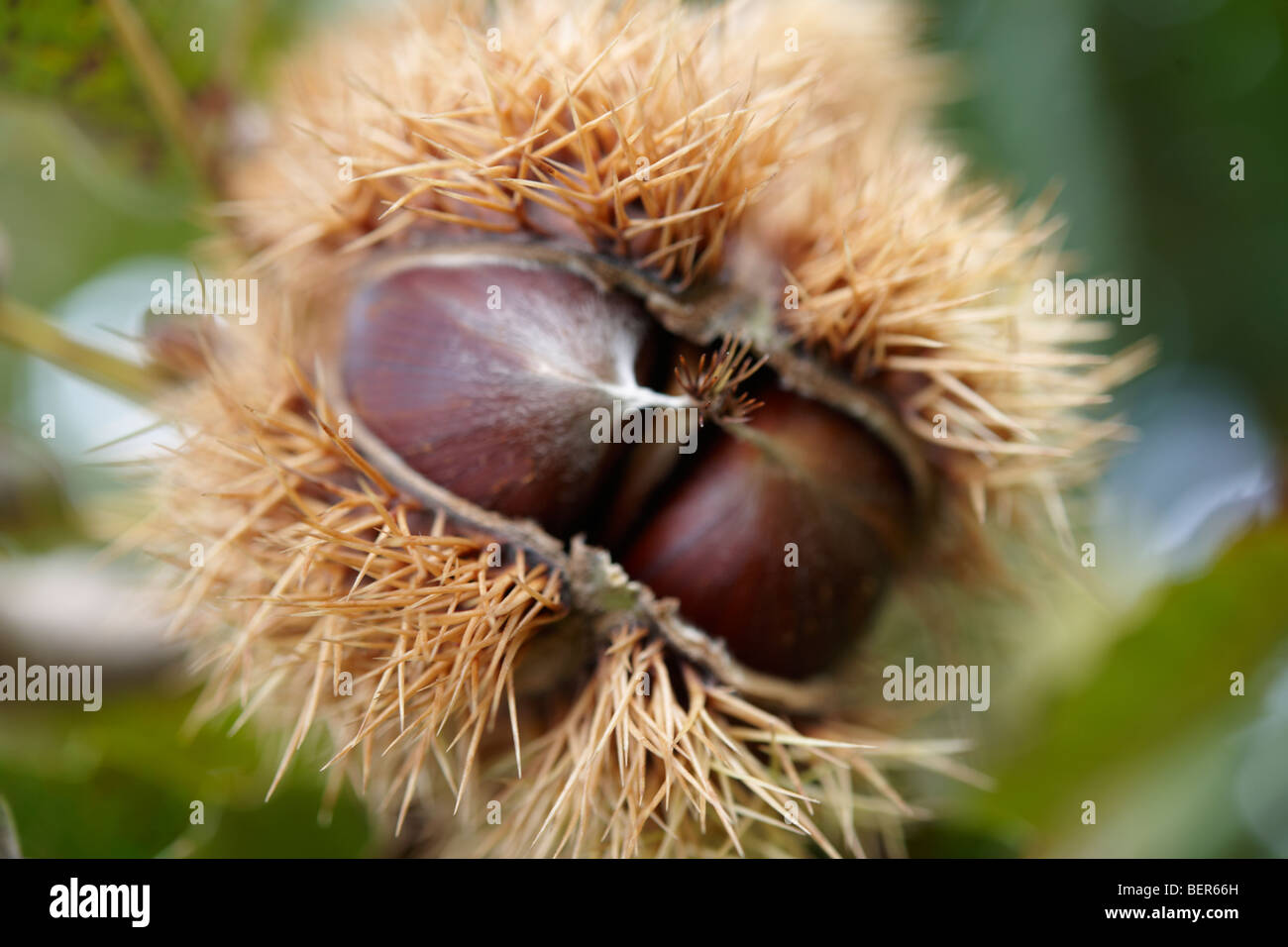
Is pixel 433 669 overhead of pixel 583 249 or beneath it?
beneath

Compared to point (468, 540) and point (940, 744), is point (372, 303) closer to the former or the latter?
point (468, 540)

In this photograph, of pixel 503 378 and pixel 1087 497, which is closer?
pixel 503 378

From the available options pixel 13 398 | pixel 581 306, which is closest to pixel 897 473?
pixel 581 306

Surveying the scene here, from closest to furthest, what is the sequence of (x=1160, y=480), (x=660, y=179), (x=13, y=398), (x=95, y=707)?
(x=660, y=179), (x=95, y=707), (x=1160, y=480), (x=13, y=398)

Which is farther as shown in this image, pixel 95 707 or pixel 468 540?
pixel 95 707

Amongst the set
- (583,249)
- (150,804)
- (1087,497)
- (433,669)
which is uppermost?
(583,249)

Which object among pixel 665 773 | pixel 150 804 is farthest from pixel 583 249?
pixel 150 804

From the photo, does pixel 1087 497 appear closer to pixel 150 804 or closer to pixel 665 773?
pixel 665 773
